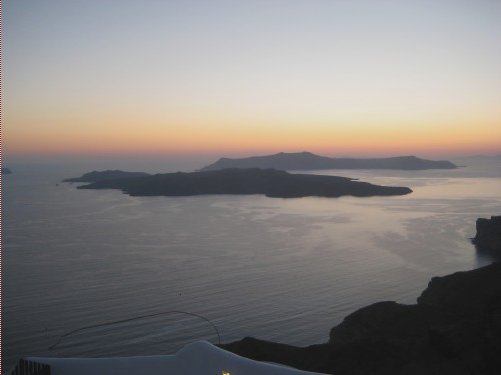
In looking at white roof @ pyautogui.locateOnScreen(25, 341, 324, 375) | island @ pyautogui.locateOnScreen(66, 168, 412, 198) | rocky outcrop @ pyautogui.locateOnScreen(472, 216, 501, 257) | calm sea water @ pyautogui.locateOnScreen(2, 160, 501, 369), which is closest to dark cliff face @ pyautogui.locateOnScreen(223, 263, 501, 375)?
calm sea water @ pyautogui.locateOnScreen(2, 160, 501, 369)

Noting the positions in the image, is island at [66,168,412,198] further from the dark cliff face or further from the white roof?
the white roof

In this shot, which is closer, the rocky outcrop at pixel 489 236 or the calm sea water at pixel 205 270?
the calm sea water at pixel 205 270

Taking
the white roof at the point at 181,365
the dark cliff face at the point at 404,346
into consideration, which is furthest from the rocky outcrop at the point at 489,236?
the white roof at the point at 181,365

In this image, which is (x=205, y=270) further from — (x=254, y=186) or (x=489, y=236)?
(x=254, y=186)

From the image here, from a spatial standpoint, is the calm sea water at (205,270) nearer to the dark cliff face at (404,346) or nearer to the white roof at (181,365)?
the dark cliff face at (404,346)

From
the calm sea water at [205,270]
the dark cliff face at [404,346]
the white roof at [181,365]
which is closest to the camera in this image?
the white roof at [181,365]

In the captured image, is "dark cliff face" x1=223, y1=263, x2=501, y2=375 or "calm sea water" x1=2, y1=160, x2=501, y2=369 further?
"calm sea water" x1=2, y1=160, x2=501, y2=369
